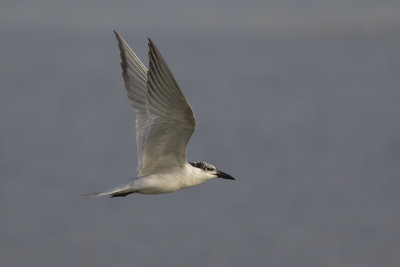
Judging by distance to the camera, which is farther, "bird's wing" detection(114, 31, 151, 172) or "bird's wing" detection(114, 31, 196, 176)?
"bird's wing" detection(114, 31, 151, 172)

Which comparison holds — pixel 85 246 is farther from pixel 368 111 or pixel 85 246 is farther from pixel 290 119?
pixel 368 111

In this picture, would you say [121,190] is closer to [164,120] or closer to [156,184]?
[156,184]

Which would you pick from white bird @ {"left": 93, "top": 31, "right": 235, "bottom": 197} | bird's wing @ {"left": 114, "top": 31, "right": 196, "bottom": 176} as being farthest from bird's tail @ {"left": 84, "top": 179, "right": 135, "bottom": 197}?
bird's wing @ {"left": 114, "top": 31, "right": 196, "bottom": 176}

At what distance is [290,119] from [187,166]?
38.9 feet

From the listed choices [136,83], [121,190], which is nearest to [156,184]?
[121,190]

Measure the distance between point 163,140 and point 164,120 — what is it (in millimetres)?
257

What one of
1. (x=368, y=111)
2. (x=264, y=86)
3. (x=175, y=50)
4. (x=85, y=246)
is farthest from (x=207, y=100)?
(x=85, y=246)

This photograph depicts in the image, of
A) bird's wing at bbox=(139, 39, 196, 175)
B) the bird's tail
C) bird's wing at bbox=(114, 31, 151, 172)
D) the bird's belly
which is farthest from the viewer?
bird's wing at bbox=(114, 31, 151, 172)

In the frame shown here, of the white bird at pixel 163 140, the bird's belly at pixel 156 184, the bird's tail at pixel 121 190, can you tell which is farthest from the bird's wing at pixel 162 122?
the bird's tail at pixel 121 190

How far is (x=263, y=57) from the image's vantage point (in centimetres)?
2764

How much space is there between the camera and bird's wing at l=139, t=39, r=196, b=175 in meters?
6.88

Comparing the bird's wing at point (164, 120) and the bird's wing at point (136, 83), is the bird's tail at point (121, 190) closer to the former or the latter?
the bird's wing at point (164, 120)

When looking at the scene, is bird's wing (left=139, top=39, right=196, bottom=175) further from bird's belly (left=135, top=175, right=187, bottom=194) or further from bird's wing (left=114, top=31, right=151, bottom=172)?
bird's wing (left=114, top=31, right=151, bottom=172)

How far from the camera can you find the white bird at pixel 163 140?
695 cm
